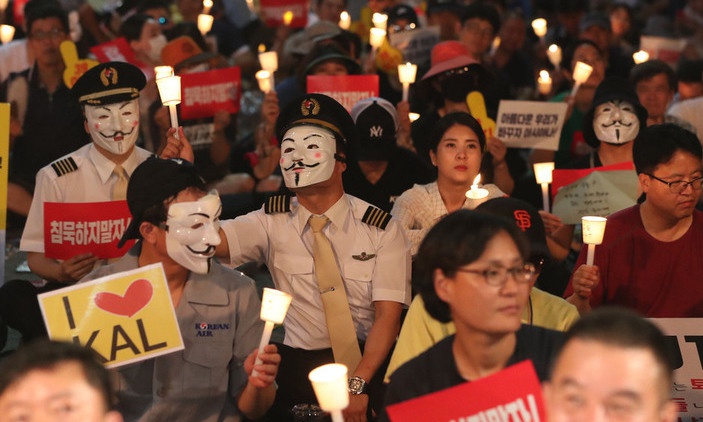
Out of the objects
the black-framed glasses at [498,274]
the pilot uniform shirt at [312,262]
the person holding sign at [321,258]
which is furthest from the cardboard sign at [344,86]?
the black-framed glasses at [498,274]

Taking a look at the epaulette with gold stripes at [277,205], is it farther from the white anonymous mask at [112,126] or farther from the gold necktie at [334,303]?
the white anonymous mask at [112,126]

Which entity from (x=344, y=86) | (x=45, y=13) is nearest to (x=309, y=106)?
(x=344, y=86)

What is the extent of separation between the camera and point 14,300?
5.87m

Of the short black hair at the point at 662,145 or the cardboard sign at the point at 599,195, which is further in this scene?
the cardboard sign at the point at 599,195

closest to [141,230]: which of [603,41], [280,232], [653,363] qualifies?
[280,232]

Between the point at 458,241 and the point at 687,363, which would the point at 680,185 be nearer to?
the point at 687,363

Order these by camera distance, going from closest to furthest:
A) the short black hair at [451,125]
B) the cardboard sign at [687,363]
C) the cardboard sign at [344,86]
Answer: the cardboard sign at [687,363] → the short black hair at [451,125] → the cardboard sign at [344,86]

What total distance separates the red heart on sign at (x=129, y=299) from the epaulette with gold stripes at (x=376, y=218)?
1.35m

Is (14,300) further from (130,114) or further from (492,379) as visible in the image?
(492,379)

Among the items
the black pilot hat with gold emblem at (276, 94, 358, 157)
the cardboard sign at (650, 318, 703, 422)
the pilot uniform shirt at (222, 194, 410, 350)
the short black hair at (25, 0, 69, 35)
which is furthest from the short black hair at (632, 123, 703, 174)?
the short black hair at (25, 0, 69, 35)

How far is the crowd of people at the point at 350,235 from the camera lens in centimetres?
339

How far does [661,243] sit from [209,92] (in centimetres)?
392

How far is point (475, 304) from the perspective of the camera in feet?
11.2

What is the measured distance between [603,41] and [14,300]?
6.81 meters
